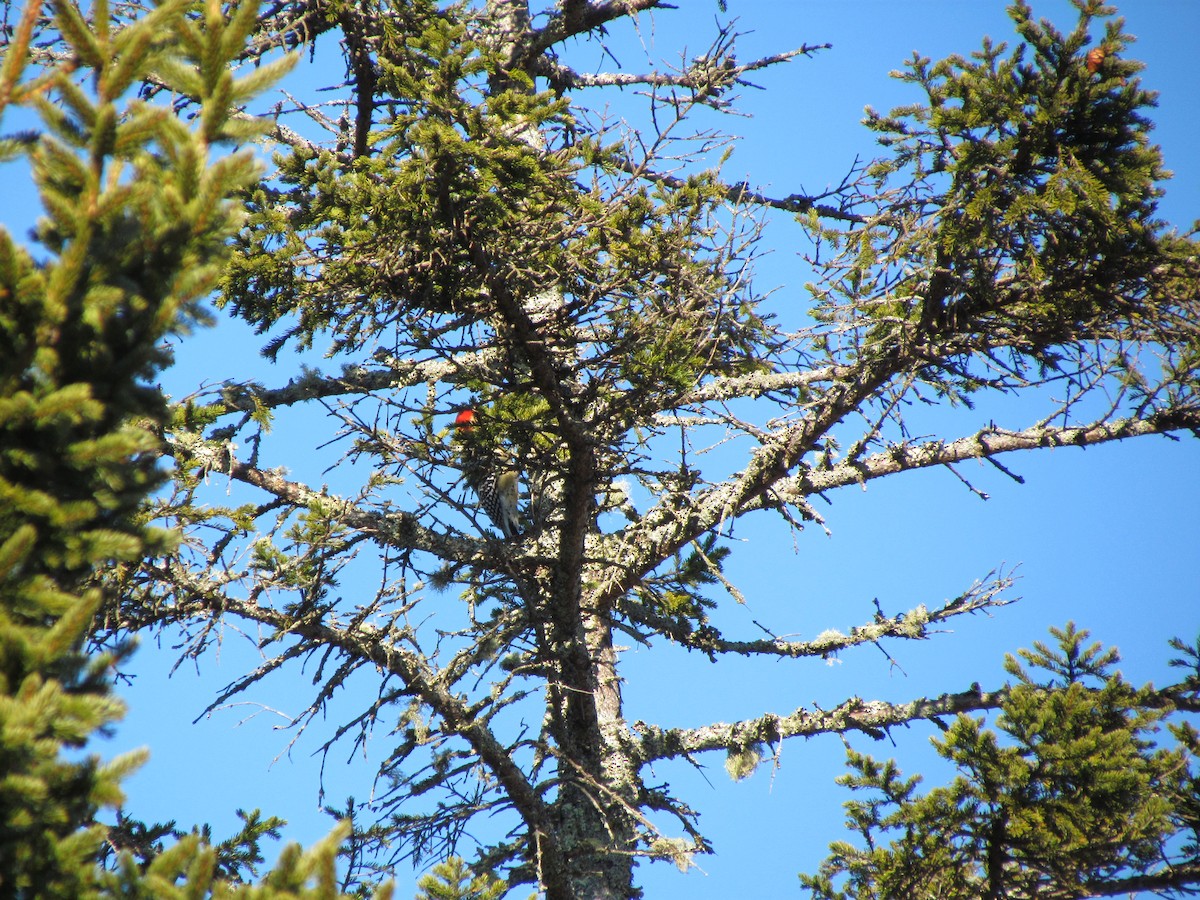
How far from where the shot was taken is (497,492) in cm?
743

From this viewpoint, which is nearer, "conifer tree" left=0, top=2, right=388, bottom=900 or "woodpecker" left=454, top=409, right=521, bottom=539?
"conifer tree" left=0, top=2, right=388, bottom=900

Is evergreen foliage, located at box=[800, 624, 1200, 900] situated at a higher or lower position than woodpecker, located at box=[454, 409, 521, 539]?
lower

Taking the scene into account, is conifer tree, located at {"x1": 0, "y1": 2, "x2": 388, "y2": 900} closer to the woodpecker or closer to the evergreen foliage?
the woodpecker

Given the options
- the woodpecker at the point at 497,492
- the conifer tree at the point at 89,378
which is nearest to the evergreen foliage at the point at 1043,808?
the woodpecker at the point at 497,492

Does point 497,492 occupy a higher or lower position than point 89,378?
higher

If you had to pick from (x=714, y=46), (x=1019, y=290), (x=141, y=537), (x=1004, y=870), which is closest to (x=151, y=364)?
(x=141, y=537)

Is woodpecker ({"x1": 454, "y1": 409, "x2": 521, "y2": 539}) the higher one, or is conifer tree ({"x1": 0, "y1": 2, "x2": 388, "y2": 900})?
woodpecker ({"x1": 454, "y1": 409, "x2": 521, "y2": 539})

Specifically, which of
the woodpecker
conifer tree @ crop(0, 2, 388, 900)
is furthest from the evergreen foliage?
conifer tree @ crop(0, 2, 388, 900)

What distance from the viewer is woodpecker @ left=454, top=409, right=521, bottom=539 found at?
15.9 ft

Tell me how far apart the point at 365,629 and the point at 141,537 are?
2.81 meters

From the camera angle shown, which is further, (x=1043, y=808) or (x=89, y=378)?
(x=1043, y=808)

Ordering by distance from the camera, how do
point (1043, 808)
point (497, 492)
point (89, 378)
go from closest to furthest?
point (89, 378)
point (1043, 808)
point (497, 492)

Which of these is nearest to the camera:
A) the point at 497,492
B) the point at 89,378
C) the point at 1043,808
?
the point at 89,378

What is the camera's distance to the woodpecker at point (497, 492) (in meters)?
4.85
